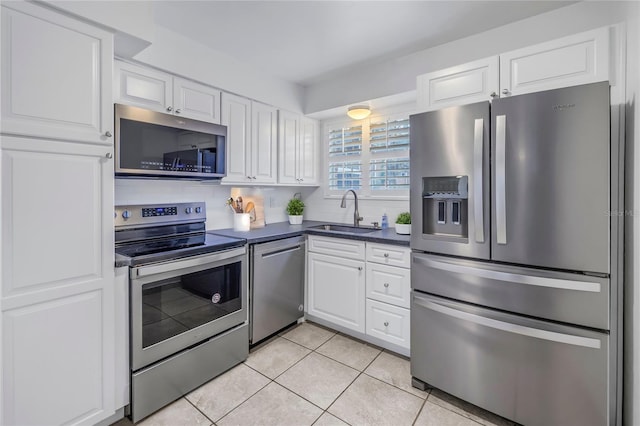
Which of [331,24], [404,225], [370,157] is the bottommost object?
[404,225]

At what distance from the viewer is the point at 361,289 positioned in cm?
251

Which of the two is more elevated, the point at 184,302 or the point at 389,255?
the point at 389,255

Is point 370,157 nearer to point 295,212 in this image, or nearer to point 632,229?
point 295,212

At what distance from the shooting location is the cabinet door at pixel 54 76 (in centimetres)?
128

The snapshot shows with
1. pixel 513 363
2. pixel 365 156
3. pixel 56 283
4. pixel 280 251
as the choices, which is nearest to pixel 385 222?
pixel 365 156

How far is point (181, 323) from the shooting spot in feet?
6.23

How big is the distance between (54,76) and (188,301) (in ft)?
4.57

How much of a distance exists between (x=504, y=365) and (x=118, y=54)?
2.96m

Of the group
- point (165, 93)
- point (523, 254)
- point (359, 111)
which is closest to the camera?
point (523, 254)

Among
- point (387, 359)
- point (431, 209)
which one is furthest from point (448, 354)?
point (431, 209)

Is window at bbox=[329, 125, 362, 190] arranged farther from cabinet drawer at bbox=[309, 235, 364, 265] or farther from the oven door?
the oven door

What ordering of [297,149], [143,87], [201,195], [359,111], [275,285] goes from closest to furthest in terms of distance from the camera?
[143,87]
[275,285]
[201,195]
[359,111]
[297,149]

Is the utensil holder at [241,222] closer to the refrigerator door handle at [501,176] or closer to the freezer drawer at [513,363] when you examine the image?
the freezer drawer at [513,363]

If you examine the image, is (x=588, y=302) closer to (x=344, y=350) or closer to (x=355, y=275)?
(x=355, y=275)
